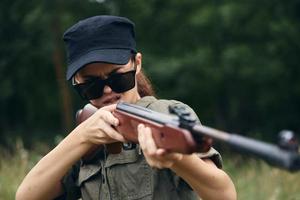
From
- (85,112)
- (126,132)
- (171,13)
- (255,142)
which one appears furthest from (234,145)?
(171,13)

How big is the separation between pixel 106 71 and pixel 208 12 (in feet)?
69.7

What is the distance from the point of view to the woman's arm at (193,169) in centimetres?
279

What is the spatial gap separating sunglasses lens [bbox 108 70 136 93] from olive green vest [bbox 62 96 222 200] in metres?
0.09

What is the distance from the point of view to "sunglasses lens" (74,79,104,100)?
3.36 meters

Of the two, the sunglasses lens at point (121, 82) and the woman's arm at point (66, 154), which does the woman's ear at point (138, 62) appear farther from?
the woman's arm at point (66, 154)

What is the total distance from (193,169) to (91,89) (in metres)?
0.69

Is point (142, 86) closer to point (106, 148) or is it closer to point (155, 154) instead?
point (106, 148)

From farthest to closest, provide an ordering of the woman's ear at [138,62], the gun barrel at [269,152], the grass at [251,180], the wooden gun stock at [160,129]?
the grass at [251,180], the woman's ear at [138,62], the wooden gun stock at [160,129], the gun barrel at [269,152]

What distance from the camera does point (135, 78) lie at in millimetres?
3430

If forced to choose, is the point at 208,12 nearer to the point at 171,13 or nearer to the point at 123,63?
the point at 171,13

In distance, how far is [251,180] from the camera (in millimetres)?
7895

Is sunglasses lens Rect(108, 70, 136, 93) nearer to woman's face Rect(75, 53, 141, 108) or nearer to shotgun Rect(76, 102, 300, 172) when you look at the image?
woman's face Rect(75, 53, 141, 108)

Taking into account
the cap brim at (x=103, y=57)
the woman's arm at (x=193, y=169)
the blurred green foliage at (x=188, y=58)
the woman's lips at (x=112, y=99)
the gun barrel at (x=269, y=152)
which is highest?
the cap brim at (x=103, y=57)

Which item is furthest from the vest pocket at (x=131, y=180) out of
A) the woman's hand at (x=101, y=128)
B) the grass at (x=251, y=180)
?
the grass at (x=251, y=180)
